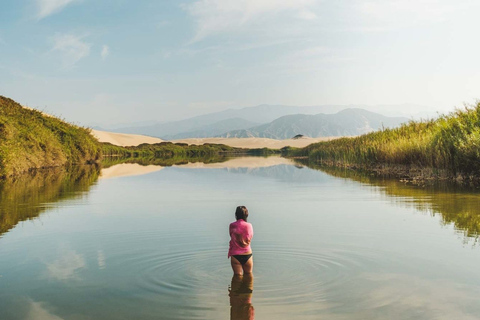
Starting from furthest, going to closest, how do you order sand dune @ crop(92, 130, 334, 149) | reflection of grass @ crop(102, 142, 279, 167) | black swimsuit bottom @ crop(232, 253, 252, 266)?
sand dune @ crop(92, 130, 334, 149)
reflection of grass @ crop(102, 142, 279, 167)
black swimsuit bottom @ crop(232, 253, 252, 266)

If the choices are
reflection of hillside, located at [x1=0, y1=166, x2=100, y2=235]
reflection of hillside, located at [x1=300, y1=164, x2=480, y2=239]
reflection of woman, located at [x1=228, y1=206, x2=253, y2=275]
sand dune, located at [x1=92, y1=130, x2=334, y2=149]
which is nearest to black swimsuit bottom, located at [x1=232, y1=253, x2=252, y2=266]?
reflection of woman, located at [x1=228, y1=206, x2=253, y2=275]

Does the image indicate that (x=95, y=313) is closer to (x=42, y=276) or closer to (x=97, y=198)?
(x=42, y=276)

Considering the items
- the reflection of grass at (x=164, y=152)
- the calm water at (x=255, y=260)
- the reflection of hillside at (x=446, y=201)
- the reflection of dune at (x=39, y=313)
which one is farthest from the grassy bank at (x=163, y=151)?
the reflection of dune at (x=39, y=313)

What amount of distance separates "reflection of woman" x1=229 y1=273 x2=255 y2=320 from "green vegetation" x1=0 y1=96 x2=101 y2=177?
19922 millimetres

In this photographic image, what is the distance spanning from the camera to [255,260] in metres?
7.38

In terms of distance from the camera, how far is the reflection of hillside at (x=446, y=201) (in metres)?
10.2

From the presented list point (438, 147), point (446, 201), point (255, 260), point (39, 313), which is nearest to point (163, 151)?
point (438, 147)

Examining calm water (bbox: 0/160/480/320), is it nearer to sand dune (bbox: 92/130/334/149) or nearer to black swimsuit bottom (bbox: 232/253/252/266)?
black swimsuit bottom (bbox: 232/253/252/266)

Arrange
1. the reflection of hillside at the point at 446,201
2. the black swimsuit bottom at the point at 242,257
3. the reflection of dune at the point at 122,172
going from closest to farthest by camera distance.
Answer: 1. the black swimsuit bottom at the point at 242,257
2. the reflection of hillside at the point at 446,201
3. the reflection of dune at the point at 122,172

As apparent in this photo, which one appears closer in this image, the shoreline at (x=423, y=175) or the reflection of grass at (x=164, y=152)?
the shoreline at (x=423, y=175)

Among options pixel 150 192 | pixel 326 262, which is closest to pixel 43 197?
pixel 150 192

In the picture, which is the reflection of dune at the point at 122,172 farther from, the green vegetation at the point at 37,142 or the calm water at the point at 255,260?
the calm water at the point at 255,260

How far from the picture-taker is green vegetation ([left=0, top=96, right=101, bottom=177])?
25031 millimetres

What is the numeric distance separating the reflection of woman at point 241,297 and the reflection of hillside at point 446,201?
4.50 meters
